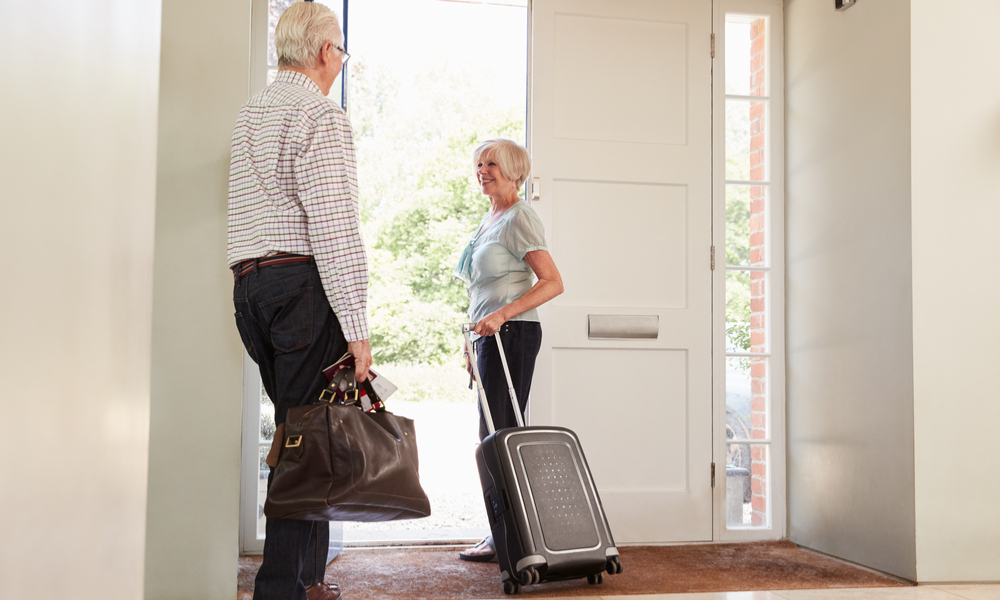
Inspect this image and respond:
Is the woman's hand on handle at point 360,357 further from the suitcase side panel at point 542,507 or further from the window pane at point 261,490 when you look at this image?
the window pane at point 261,490

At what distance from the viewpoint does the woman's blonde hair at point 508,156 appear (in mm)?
2619

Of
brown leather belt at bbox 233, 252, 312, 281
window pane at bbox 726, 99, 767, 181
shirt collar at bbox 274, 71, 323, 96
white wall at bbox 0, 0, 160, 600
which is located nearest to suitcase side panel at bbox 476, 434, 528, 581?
brown leather belt at bbox 233, 252, 312, 281

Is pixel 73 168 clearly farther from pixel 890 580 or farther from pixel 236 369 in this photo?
pixel 890 580

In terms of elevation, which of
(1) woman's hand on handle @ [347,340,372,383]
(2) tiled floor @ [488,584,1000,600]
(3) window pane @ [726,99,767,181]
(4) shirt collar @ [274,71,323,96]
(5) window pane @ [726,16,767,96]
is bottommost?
(2) tiled floor @ [488,584,1000,600]

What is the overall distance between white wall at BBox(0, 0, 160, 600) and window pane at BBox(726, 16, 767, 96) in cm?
342

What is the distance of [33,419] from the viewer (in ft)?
0.46

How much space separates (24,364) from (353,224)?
4.77 feet

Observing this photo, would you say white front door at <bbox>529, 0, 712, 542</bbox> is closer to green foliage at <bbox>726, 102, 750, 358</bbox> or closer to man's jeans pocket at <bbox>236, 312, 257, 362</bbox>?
green foliage at <bbox>726, 102, 750, 358</bbox>

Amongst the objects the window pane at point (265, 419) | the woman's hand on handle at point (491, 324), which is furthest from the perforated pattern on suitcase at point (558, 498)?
the window pane at point (265, 419)

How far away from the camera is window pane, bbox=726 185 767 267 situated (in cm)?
330

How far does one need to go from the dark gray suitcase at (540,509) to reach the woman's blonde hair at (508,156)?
0.77 metres

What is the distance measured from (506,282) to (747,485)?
1.54 m

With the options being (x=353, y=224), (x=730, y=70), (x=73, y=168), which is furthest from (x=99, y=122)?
(x=730, y=70)

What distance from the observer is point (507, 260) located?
2.54m
